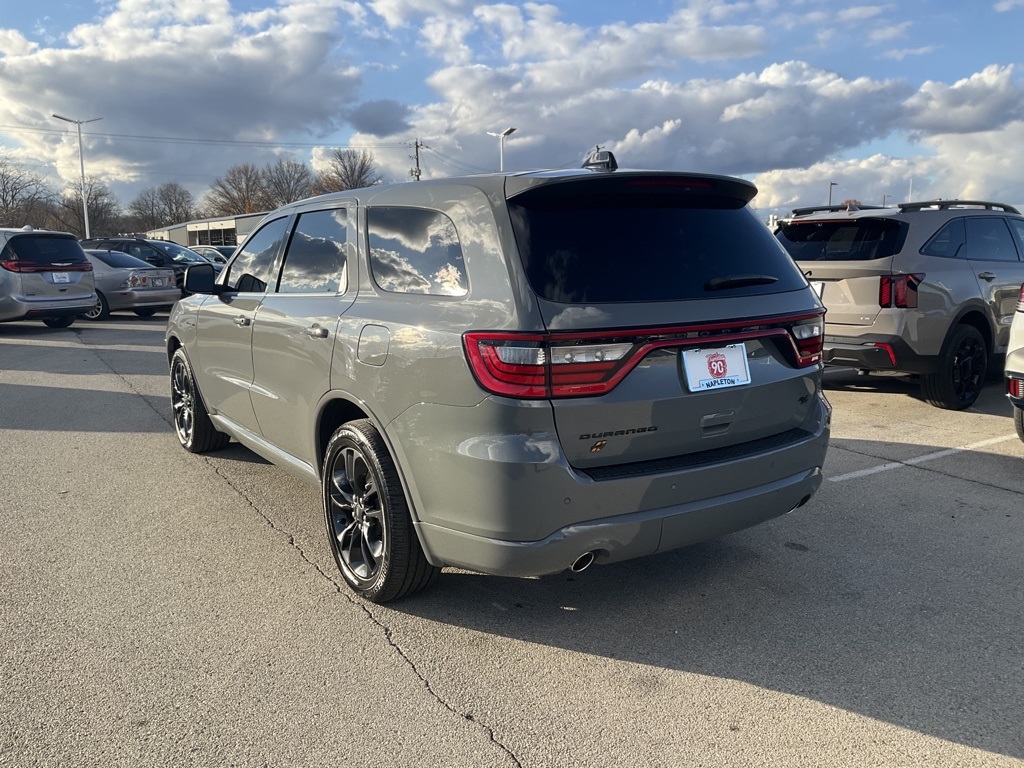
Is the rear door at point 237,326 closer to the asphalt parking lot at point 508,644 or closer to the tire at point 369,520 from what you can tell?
the asphalt parking lot at point 508,644

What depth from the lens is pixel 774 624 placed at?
323cm

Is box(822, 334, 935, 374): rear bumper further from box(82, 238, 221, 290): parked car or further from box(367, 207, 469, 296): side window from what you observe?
box(82, 238, 221, 290): parked car

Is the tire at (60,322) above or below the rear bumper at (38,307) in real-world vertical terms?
below

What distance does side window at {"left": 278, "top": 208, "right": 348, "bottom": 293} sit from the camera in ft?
12.2

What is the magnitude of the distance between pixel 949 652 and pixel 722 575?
3.19 ft

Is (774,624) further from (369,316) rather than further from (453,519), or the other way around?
(369,316)

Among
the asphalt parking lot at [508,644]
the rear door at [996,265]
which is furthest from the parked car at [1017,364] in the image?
the rear door at [996,265]

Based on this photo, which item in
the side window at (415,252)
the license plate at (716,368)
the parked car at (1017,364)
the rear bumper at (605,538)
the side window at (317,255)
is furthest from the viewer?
the parked car at (1017,364)

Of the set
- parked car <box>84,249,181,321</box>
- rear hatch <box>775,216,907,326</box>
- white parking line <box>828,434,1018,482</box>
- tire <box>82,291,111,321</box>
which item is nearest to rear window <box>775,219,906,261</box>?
rear hatch <box>775,216,907,326</box>

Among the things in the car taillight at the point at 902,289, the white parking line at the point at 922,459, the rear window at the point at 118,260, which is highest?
the rear window at the point at 118,260

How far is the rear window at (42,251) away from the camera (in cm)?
1244

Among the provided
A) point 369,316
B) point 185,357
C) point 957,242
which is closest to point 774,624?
point 369,316

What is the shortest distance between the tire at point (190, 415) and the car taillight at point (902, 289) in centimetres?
544

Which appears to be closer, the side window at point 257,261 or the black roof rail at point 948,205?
the side window at point 257,261
